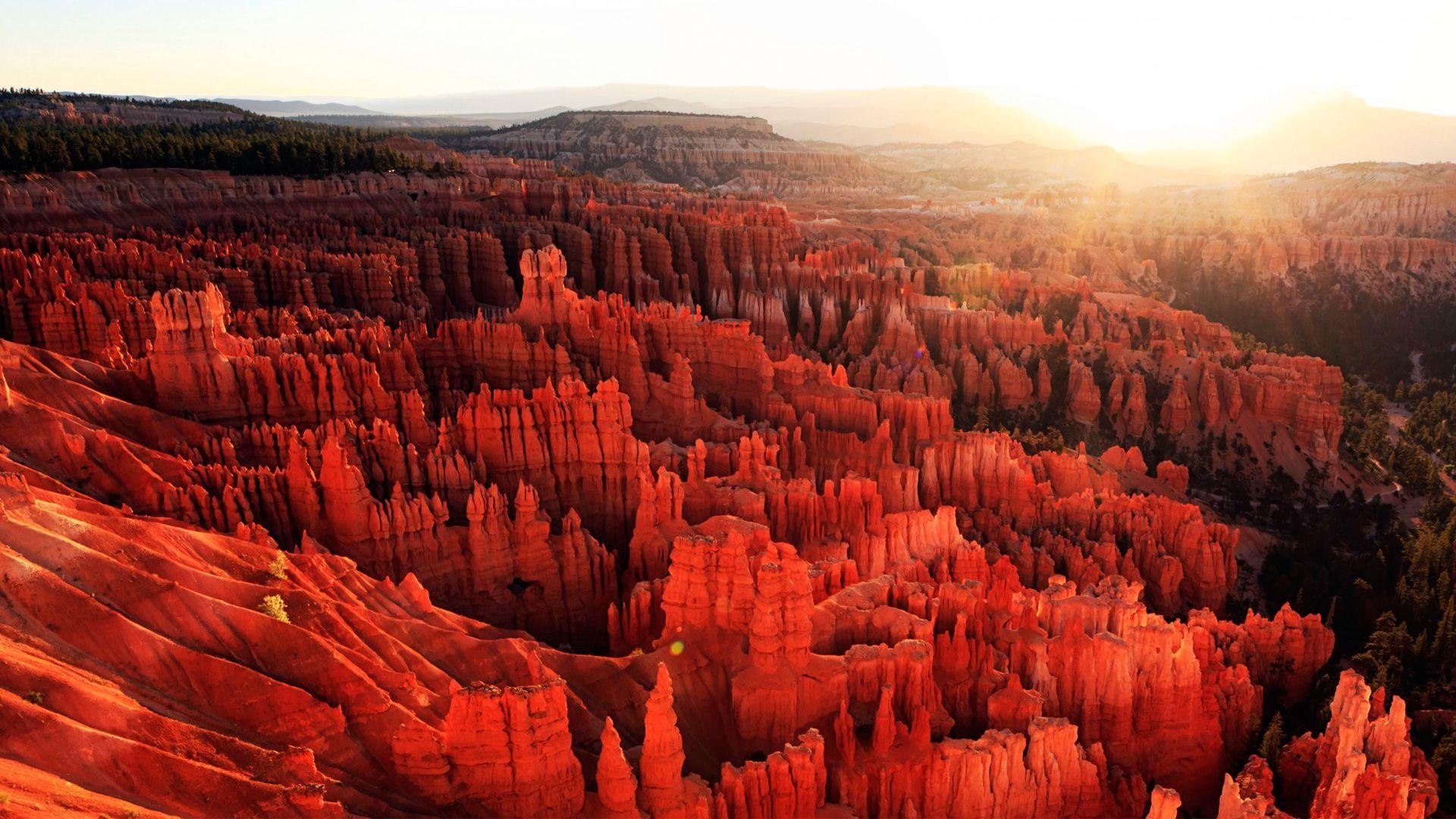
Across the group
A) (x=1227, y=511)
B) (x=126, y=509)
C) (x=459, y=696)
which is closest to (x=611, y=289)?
(x=1227, y=511)

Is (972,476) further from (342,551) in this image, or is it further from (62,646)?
(62,646)

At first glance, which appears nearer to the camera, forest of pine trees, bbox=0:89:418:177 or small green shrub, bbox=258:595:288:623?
small green shrub, bbox=258:595:288:623

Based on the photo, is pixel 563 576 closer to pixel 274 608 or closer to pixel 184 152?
pixel 274 608

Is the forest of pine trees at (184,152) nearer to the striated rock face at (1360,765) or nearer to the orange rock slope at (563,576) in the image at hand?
the orange rock slope at (563,576)

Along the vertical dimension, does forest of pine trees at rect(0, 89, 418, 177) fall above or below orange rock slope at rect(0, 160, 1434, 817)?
above

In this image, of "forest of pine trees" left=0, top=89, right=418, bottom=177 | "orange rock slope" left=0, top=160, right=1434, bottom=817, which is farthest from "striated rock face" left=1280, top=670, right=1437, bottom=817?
"forest of pine trees" left=0, top=89, right=418, bottom=177

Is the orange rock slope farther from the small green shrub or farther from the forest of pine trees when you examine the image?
the forest of pine trees

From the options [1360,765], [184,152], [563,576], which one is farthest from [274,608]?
[184,152]

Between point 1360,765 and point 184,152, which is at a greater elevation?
point 184,152

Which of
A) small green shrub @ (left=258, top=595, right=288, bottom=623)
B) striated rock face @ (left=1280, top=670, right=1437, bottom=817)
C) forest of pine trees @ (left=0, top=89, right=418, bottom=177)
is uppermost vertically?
forest of pine trees @ (left=0, top=89, right=418, bottom=177)
